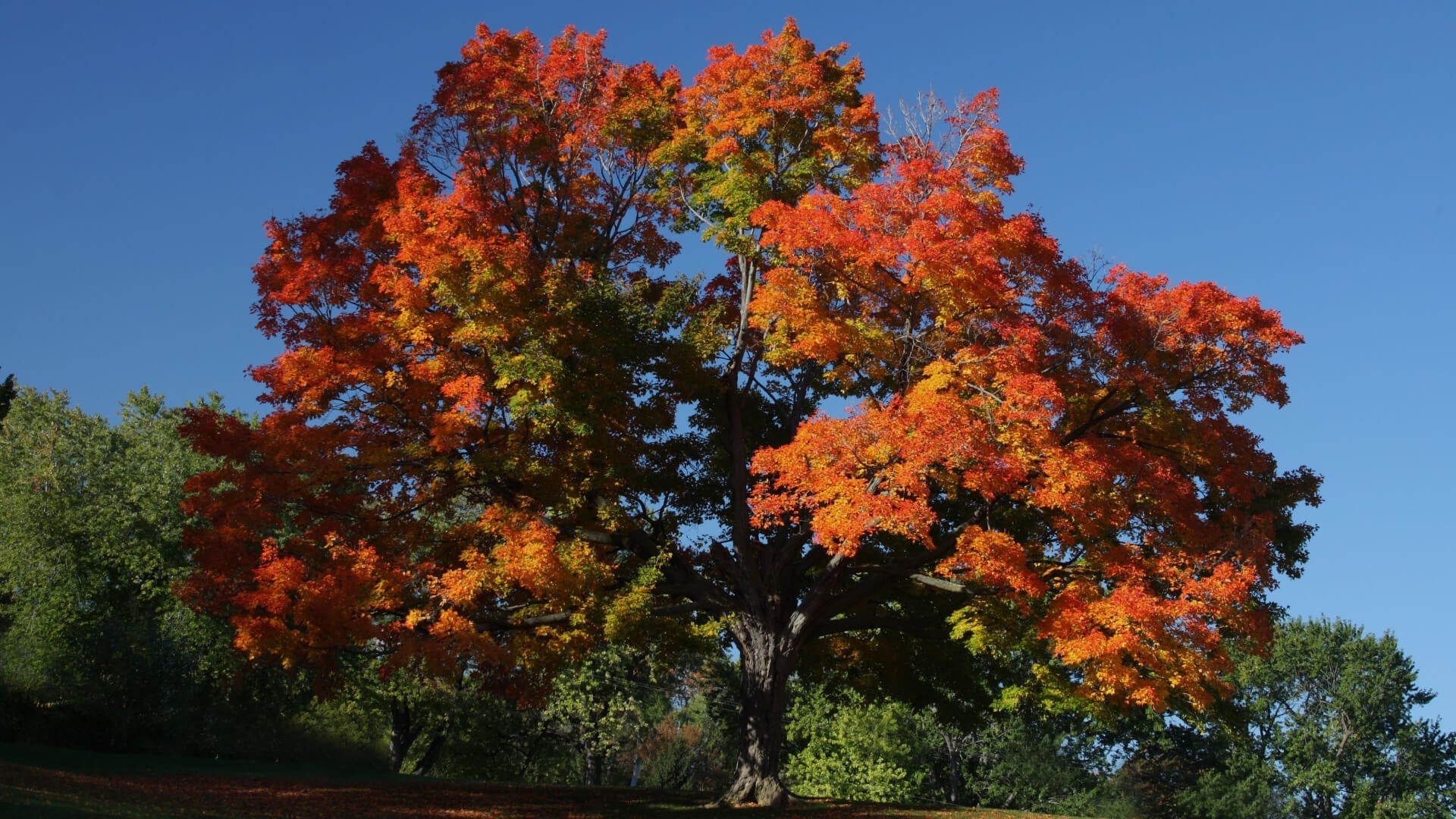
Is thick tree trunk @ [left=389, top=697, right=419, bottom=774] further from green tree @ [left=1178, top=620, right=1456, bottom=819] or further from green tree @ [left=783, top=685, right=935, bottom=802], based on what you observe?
green tree @ [left=1178, top=620, right=1456, bottom=819]

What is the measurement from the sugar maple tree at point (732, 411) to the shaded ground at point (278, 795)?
98.6 inches

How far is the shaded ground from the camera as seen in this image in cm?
1698

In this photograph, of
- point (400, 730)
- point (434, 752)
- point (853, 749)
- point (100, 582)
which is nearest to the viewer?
point (100, 582)

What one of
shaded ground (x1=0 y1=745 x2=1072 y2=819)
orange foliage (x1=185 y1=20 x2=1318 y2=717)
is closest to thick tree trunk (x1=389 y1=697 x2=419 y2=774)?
shaded ground (x1=0 y1=745 x2=1072 y2=819)

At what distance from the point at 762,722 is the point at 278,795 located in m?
9.21

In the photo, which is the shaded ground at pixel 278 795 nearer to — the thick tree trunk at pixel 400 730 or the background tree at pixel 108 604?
the background tree at pixel 108 604

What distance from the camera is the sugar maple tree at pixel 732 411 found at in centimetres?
1939

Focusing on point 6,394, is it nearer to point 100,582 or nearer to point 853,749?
point 100,582

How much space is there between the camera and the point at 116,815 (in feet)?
49.2

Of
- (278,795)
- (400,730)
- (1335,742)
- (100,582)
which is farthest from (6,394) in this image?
(1335,742)

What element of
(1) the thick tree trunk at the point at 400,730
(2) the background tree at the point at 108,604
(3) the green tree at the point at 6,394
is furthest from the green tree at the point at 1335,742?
(3) the green tree at the point at 6,394

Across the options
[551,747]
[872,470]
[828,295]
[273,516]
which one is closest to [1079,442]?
[872,470]

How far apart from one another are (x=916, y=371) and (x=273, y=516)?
1261cm

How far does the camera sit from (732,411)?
24.0 meters
